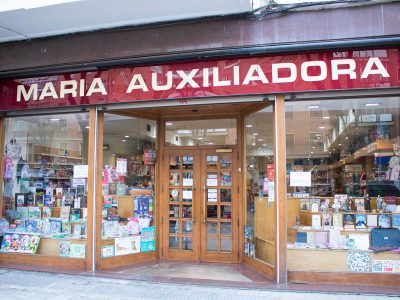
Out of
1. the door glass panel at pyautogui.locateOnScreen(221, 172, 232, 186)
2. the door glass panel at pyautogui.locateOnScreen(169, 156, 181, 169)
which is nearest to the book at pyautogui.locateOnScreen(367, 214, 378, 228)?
the door glass panel at pyautogui.locateOnScreen(221, 172, 232, 186)

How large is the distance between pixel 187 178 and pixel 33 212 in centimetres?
316

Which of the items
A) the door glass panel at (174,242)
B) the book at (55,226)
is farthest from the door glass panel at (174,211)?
the book at (55,226)

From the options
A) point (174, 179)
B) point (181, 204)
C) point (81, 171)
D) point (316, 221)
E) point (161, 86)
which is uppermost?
point (161, 86)

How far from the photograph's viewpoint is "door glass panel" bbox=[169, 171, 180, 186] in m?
8.09

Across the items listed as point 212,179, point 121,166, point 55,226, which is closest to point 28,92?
point 121,166

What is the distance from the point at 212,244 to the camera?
7.76 m

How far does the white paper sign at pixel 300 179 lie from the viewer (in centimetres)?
655

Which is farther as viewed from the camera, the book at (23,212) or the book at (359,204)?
the book at (23,212)

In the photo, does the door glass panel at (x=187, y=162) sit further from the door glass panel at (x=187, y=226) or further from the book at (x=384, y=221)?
the book at (x=384, y=221)

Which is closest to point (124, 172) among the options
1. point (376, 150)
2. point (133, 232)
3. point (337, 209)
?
point (133, 232)

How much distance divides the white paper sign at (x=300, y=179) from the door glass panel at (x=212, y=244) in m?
2.12

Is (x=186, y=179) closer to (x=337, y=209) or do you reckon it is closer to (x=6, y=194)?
(x=337, y=209)

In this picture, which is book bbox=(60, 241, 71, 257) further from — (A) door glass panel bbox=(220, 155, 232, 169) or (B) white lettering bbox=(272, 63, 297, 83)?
(B) white lettering bbox=(272, 63, 297, 83)

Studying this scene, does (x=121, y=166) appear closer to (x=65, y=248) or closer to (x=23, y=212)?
(x=65, y=248)
